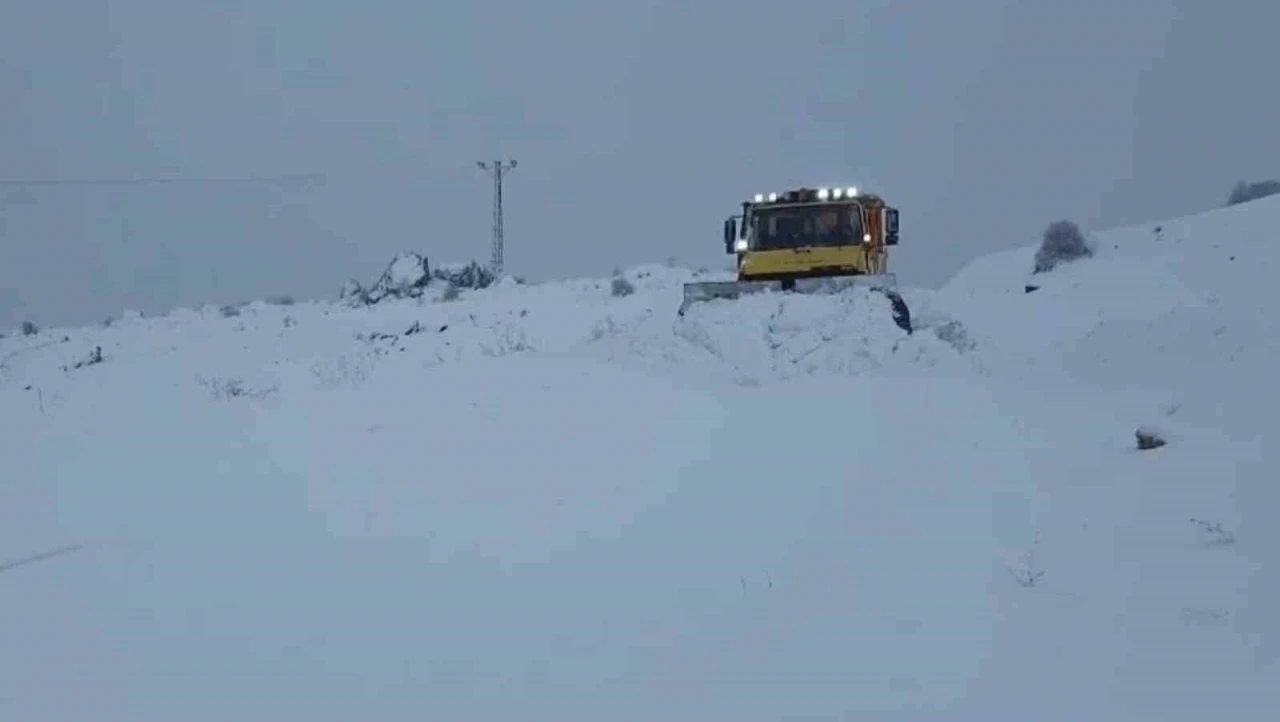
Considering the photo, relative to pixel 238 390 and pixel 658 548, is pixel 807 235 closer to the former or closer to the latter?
pixel 238 390

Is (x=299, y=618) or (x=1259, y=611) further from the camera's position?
(x=299, y=618)

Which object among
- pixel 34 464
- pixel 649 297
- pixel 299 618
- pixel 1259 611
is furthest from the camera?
pixel 649 297

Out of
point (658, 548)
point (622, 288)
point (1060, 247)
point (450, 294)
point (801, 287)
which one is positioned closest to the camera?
point (658, 548)

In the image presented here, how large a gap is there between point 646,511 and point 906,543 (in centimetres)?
145

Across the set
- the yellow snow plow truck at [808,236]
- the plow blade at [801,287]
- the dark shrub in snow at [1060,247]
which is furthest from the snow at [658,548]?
the dark shrub in snow at [1060,247]

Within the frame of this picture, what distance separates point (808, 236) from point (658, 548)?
11718mm

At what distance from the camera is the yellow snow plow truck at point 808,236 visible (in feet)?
51.7

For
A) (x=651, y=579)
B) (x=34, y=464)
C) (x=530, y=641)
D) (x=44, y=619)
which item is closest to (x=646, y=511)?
(x=651, y=579)

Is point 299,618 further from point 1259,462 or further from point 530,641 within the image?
point 1259,462

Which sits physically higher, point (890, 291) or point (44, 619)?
point (890, 291)

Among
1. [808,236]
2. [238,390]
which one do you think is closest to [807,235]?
[808,236]

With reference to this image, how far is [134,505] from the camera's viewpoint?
20.7 feet

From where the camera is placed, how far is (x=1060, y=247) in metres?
32.2

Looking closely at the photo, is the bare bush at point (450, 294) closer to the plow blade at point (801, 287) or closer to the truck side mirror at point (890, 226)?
the truck side mirror at point (890, 226)
